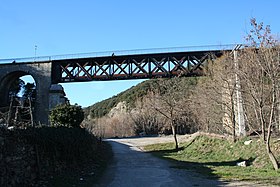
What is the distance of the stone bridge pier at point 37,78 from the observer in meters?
43.0

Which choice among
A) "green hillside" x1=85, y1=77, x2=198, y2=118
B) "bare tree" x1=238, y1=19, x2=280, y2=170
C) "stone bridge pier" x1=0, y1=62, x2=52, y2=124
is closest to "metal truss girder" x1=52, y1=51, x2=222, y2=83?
"stone bridge pier" x1=0, y1=62, x2=52, y2=124

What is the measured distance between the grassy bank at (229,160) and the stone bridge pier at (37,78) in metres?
19.9

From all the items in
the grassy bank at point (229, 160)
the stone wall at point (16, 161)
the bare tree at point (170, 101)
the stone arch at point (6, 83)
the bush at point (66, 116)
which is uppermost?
the stone arch at point (6, 83)

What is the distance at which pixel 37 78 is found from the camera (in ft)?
145

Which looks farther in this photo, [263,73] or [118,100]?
[118,100]

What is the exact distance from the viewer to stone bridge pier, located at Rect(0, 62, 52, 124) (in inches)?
1694

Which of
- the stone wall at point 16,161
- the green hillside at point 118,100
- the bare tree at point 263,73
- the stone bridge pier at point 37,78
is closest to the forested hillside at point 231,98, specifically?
the bare tree at point 263,73

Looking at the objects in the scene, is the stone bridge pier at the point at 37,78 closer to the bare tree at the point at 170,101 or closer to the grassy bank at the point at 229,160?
the bare tree at the point at 170,101

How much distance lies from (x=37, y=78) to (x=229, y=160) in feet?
96.4

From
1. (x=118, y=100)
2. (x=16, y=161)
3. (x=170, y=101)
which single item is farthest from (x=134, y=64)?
(x=118, y=100)

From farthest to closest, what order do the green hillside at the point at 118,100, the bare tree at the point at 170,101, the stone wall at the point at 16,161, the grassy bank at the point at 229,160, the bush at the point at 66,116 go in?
1. the green hillside at the point at 118,100
2. the bare tree at the point at 170,101
3. the bush at the point at 66,116
4. the grassy bank at the point at 229,160
5. the stone wall at the point at 16,161

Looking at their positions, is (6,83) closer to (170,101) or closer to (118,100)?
(170,101)

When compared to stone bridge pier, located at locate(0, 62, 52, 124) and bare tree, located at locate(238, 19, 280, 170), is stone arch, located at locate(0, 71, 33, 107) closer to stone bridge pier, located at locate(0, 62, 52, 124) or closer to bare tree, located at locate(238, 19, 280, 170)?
stone bridge pier, located at locate(0, 62, 52, 124)

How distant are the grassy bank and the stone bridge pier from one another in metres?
19.9
